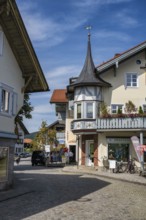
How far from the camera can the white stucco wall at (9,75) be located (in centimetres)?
1481

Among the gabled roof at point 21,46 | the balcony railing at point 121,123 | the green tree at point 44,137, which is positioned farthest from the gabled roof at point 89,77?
the green tree at point 44,137

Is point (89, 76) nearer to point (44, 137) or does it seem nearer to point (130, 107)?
point (130, 107)

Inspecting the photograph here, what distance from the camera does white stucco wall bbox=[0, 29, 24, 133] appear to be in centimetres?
1481

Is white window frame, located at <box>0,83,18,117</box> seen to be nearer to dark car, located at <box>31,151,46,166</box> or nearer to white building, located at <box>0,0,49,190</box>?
white building, located at <box>0,0,49,190</box>

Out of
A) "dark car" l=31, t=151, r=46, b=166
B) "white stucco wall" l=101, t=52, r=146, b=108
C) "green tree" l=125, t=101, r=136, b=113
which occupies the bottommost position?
"dark car" l=31, t=151, r=46, b=166

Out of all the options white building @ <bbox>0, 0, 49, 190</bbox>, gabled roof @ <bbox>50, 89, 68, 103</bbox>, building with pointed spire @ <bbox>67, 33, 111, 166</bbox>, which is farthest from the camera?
gabled roof @ <bbox>50, 89, 68, 103</bbox>

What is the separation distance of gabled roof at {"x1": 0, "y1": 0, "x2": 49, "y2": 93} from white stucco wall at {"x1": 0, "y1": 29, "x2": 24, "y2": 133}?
1.01 feet

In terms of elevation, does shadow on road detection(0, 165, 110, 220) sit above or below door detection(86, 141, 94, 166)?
Answer: below

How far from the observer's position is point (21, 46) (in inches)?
623

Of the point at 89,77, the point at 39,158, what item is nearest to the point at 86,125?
the point at 89,77

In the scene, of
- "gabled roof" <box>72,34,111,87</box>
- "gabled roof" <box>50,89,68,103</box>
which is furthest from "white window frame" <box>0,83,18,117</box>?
"gabled roof" <box>50,89,68,103</box>

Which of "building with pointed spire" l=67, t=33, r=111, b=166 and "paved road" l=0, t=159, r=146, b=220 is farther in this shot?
"building with pointed spire" l=67, t=33, r=111, b=166

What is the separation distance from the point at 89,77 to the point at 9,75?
16.6 m

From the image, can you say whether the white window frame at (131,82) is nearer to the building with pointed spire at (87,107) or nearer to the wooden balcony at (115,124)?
the building with pointed spire at (87,107)
